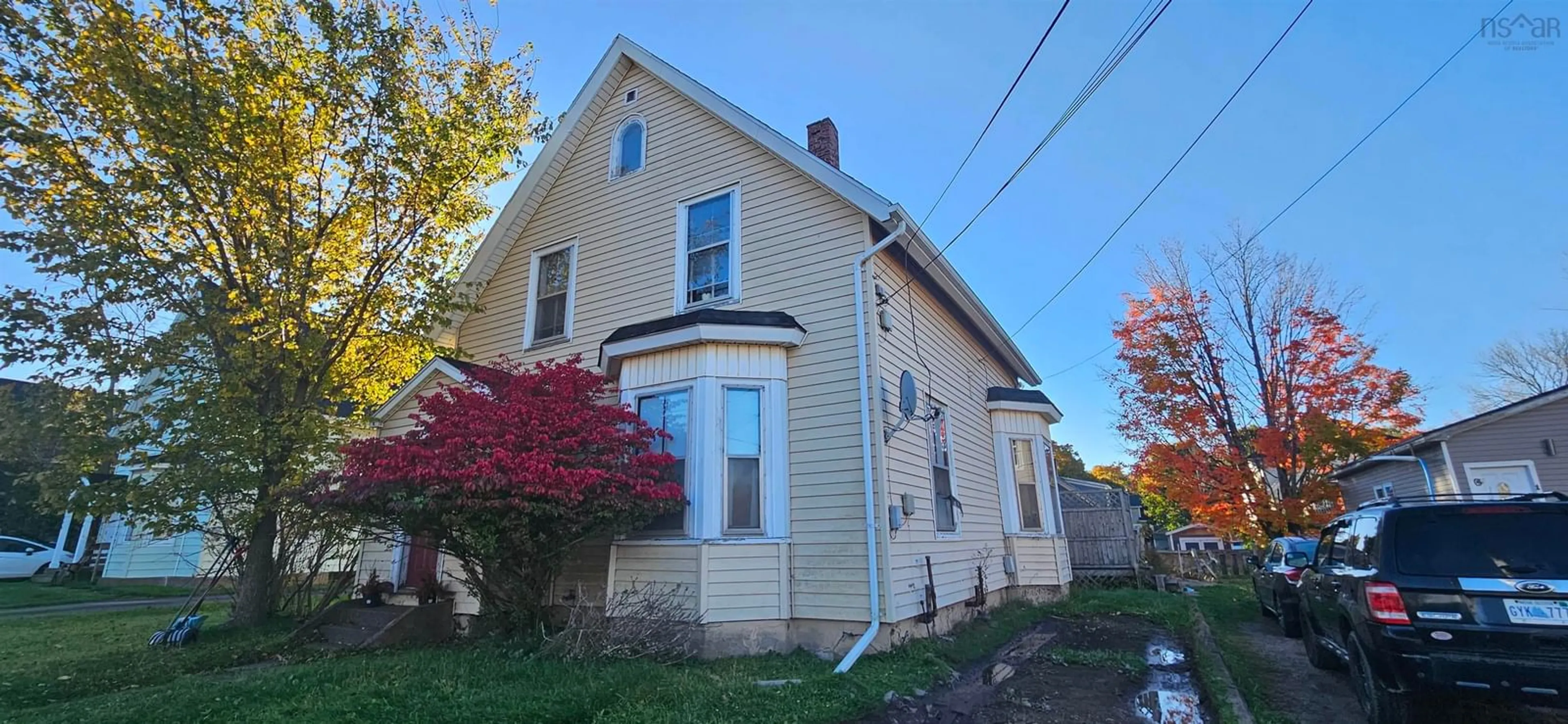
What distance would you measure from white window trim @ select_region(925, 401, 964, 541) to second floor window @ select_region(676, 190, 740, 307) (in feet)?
11.9

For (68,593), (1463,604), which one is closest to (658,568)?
(1463,604)

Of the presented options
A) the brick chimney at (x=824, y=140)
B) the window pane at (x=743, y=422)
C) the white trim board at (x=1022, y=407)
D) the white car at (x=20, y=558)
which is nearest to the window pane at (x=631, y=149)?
the brick chimney at (x=824, y=140)

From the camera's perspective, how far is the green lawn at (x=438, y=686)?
16.6ft

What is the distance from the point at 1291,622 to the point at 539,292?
12564mm

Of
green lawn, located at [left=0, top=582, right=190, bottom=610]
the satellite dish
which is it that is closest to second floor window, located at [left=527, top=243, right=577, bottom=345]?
the satellite dish

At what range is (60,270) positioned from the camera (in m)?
8.18

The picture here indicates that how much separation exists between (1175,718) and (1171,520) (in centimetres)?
5154

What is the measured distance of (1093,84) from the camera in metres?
6.57

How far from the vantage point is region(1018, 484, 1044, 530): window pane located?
12984 millimetres

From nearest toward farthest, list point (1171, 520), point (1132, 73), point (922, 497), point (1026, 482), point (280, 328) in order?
point (1132, 73), point (922, 497), point (280, 328), point (1026, 482), point (1171, 520)

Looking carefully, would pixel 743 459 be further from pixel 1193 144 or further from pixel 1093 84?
pixel 1193 144

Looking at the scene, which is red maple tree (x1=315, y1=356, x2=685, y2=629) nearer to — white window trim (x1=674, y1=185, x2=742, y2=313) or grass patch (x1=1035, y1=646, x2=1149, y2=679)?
white window trim (x1=674, y1=185, x2=742, y2=313)

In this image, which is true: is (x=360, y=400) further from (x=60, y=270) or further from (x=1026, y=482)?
(x=1026, y=482)

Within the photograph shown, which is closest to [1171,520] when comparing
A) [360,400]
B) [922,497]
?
[922,497]
